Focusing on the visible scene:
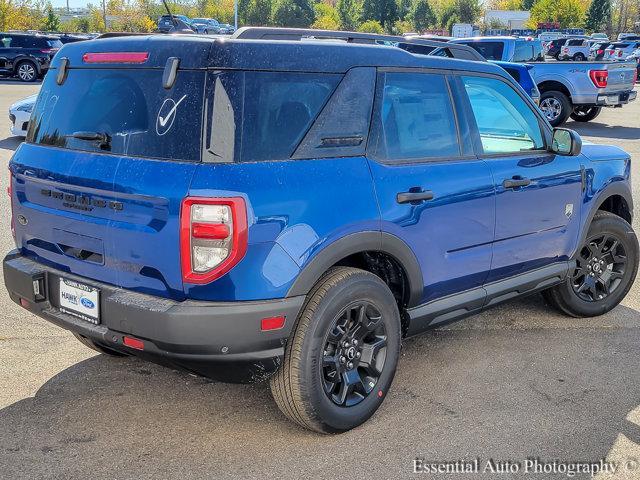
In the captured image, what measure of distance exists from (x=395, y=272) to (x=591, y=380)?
55.5 inches

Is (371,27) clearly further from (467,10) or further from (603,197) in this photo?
(603,197)

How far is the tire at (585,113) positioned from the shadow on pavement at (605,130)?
15cm

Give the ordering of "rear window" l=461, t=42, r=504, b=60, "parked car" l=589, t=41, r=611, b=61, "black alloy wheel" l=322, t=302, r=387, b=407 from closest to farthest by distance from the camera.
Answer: "black alloy wheel" l=322, t=302, r=387, b=407
"rear window" l=461, t=42, r=504, b=60
"parked car" l=589, t=41, r=611, b=61

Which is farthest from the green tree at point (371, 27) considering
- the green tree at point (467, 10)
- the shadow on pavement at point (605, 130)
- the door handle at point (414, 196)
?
the door handle at point (414, 196)

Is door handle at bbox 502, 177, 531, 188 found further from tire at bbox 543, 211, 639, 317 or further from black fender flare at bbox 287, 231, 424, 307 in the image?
tire at bbox 543, 211, 639, 317

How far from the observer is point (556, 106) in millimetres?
15773

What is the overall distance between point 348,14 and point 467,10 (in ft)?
49.9

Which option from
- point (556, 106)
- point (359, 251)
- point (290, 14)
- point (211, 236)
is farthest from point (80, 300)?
point (290, 14)

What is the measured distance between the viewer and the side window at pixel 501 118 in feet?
14.0

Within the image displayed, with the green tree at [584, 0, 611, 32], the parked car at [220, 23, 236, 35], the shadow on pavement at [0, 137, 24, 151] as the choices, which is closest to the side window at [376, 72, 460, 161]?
the parked car at [220, 23, 236, 35]

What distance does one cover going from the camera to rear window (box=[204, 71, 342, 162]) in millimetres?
3018

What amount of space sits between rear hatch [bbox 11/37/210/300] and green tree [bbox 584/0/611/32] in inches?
3563

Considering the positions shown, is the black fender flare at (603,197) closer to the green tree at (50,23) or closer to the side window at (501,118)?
the side window at (501,118)

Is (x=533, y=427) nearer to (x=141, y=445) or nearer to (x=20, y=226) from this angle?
(x=141, y=445)
